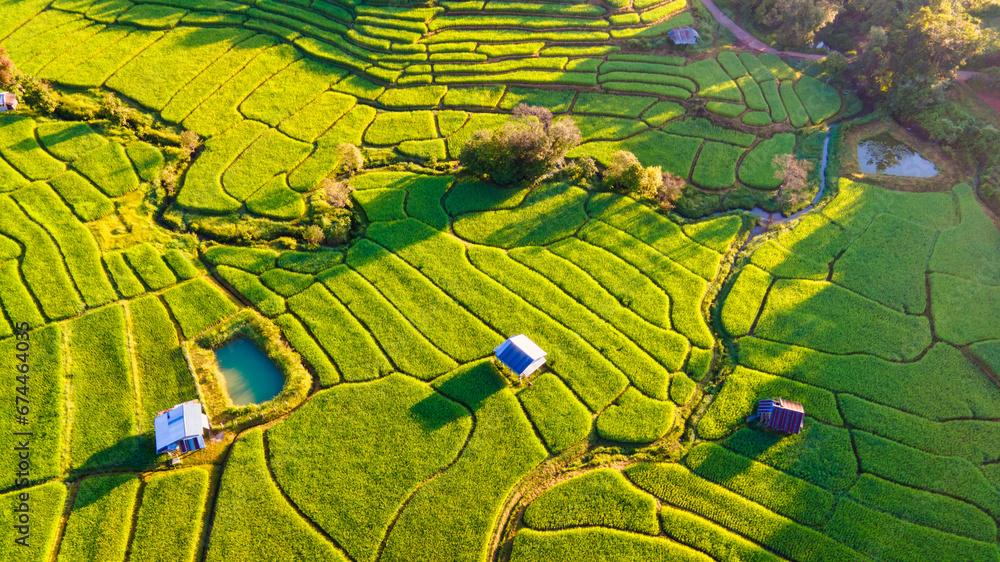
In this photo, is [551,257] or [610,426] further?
[551,257]

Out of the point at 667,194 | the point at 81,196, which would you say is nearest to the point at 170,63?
the point at 81,196

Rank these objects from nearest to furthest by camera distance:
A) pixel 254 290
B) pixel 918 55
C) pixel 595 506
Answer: pixel 595 506
pixel 254 290
pixel 918 55

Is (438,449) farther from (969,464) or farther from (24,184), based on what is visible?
(24,184)

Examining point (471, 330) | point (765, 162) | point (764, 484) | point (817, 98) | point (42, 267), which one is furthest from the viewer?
point (817, 98)

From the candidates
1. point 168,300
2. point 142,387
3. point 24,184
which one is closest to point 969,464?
point 142,387

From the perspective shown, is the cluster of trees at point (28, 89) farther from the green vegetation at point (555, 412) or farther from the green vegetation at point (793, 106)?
the green vegetation at point (793, 106)

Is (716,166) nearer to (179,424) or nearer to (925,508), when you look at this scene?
(925,508)

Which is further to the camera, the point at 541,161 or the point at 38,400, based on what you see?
the point at 541,161
